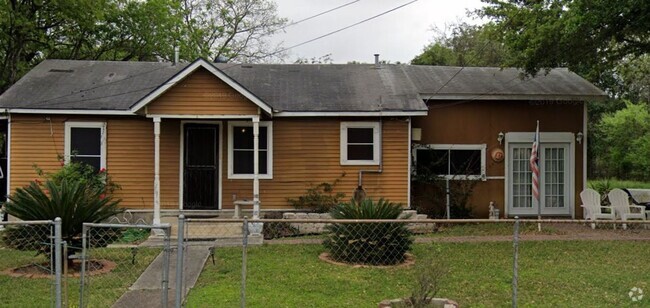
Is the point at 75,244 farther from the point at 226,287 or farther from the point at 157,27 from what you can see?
the point at 157,27

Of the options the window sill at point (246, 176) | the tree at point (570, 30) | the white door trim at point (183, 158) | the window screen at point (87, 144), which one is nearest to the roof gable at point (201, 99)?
the white door trim at point (183, 158)

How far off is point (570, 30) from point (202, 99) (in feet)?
25.9

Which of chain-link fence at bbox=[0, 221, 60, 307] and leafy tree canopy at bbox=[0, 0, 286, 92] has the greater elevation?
leafy tree canopy at bbox=[0, 0, 286, 92]

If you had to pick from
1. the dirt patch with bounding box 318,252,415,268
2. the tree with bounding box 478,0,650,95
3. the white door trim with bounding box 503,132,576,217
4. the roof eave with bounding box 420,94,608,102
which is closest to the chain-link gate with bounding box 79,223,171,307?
the dirt patch with bounding box 318,252,415,268

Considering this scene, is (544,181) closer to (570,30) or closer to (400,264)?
(570,30)

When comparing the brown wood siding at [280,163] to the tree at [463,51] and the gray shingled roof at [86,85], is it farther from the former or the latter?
the tree at [463,51]

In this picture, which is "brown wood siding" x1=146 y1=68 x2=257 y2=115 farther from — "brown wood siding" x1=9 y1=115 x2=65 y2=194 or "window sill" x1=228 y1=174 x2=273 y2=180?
"brown wood siding" x1=9 y1=115 x2=65 y2=194

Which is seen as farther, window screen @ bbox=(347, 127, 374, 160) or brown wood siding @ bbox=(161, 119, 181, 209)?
window screen @ bbox=(347, 127, 374, 160)

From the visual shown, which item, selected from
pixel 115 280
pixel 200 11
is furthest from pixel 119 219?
pixel 200 11

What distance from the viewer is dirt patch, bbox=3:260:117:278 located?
879 cm

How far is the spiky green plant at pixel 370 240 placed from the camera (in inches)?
379

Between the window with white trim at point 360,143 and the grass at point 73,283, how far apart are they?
5.62 meters

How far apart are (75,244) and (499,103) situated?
1145 cm

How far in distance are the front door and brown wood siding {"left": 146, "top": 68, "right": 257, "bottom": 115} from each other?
160 cm
